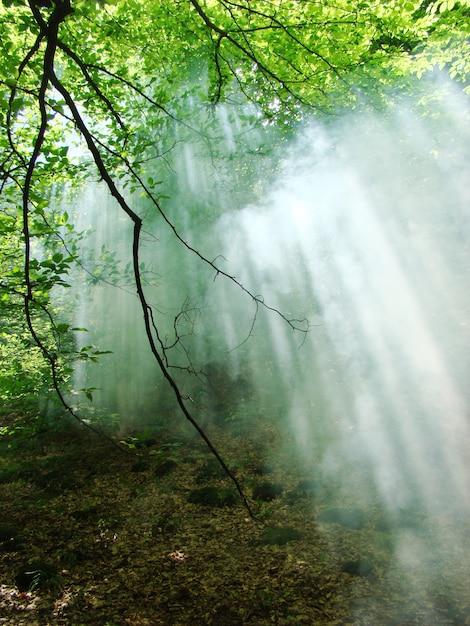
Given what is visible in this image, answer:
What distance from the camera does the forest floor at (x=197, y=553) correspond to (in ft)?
9.50

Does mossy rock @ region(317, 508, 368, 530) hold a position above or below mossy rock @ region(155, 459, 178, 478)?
below

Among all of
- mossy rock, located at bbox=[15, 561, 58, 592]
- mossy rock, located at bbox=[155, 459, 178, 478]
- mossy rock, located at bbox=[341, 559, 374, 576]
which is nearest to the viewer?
mossy rock, located at bbox=[15, 561, 58, 592]

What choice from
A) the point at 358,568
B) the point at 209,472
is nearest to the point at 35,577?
the point at 209,472

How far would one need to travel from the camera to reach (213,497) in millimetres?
4793

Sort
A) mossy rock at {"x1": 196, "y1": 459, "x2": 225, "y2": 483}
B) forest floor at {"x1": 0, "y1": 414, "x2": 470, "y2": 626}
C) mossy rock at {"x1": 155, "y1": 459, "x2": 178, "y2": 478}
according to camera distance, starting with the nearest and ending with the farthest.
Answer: forest floor at {"x1": 0, "y1": 414, "x2": 470, "y2": 626}, mossy rock at {"x1": 196, "y1": 459, "x2": 225, "y2": 483}, mossy rock at {"x1": 155, "y1": 459, "x2": 178, "y2": 478}

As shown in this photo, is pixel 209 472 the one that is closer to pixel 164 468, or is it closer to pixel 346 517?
pixel 164 468

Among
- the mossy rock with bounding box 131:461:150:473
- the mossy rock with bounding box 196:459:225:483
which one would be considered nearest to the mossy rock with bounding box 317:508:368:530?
the mossy rock with bounding box 196:459:225:483

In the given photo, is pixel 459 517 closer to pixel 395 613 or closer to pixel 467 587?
pixel 467 587

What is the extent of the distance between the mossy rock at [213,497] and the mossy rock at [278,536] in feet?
2.63

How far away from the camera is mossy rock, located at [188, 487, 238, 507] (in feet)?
15.5

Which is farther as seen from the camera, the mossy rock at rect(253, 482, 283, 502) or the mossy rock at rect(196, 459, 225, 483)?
the mossy rock at rect(196, 459, 225, 483)

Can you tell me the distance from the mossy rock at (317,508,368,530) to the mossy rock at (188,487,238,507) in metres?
1.21

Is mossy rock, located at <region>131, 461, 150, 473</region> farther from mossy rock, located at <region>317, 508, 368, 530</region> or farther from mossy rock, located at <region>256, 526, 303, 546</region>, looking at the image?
mossy rock, located at <region>317, 508, 368, 530</region>

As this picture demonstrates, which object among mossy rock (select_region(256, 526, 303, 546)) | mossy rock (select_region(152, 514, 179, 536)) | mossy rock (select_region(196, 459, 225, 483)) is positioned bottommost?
mossy rock (select_region(256, 526, 303, 546))
